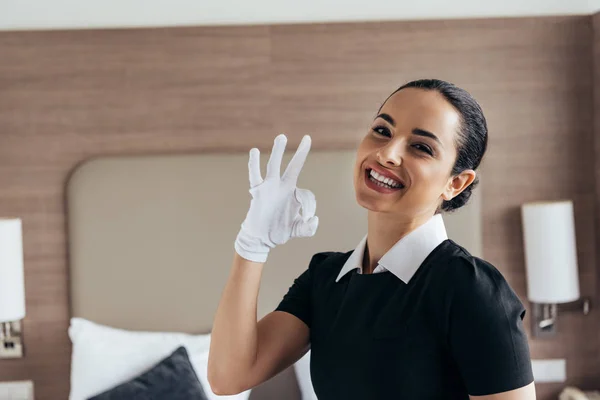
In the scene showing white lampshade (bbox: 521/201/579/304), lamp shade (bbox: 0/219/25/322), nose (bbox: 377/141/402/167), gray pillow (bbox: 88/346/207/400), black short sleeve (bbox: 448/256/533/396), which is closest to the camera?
black short sleeve (bbox: 448/256/533/396)

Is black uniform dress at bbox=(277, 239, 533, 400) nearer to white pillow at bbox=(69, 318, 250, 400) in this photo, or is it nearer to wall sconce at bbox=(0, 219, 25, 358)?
white pillow at bbox=(69, 318, 250, 400)

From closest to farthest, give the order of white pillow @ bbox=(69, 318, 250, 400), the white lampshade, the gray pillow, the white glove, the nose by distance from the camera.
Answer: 1. the nose
2. the white glove
3. the gray pillow
4. white pillow @ bbox=(69, 318, 250, 400)
5. the white lampshade

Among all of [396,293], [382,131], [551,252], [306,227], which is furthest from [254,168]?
[551,252]

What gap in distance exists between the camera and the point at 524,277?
108 inches

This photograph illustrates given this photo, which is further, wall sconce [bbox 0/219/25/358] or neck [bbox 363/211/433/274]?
wall sconce [bbox 0/219/25/358]

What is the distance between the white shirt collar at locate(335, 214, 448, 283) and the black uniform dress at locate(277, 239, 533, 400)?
0.04ft

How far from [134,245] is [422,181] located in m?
1.78

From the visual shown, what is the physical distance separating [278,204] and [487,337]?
1.51 feet

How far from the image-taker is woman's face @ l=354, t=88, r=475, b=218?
42.7 inches

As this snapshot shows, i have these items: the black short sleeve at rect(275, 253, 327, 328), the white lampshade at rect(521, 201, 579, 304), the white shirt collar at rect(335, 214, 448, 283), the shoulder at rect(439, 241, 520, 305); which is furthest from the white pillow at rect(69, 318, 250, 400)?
the shoulder at rect(439, 241, 520, 305)

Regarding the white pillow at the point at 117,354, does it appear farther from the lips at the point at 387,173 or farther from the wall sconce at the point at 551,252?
the lips at the point at 387,173

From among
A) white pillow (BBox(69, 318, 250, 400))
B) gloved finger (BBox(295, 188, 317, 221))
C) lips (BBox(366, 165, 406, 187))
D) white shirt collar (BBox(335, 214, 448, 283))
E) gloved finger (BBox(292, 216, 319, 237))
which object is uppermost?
lips (BBox(366, 165, 406, 187))

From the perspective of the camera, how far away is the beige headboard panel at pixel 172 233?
8.57ft

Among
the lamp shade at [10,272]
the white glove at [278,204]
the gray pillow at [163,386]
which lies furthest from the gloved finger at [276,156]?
the lamp shade at [10,272]
